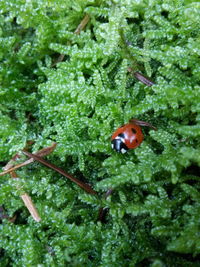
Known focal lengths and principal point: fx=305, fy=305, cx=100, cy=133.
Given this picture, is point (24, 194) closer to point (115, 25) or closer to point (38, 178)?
point (38, 178)

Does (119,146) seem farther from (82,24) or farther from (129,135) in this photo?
(82,24)

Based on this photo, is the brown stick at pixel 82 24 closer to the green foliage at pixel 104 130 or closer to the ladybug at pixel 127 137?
the green foliage at pixel 104 130

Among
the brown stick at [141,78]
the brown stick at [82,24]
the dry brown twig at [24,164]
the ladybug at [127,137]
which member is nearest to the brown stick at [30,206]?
the dry brown twig at [24,164]

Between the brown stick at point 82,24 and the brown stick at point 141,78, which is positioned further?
the brown stick at point 82,24

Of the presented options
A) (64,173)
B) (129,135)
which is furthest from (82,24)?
(64,173)

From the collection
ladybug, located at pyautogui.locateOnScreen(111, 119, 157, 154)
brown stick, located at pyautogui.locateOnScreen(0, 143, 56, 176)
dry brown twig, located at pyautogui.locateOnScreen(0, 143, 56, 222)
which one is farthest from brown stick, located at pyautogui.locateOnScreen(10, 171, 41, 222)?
ladybug, located at pyautogui.locateOnScreen(111, 119, 157, 154)

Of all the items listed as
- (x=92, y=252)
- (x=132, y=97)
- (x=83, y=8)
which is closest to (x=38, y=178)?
(x=92, y=252)
